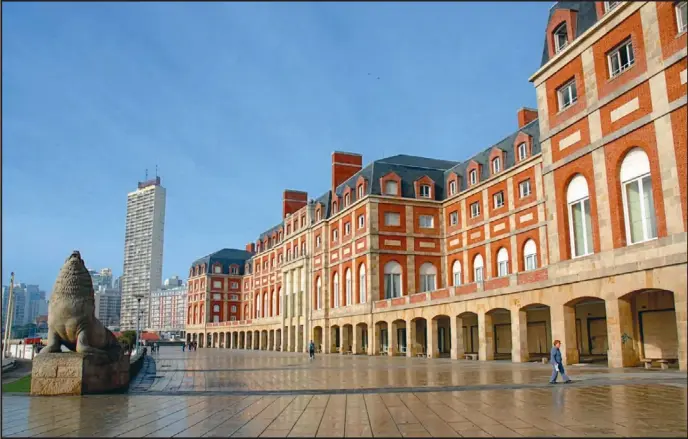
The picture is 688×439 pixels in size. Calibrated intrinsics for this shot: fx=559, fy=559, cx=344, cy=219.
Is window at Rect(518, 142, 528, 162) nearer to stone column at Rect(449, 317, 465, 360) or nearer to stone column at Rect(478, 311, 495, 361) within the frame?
stone column at Rect(449, 317, 465, 360)

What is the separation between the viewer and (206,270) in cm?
9988

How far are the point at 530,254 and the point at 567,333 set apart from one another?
14.6 meters

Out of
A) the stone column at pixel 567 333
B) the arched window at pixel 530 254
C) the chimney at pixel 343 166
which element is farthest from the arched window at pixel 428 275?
the stone column at pixel 567 333

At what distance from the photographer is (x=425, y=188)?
4834cm

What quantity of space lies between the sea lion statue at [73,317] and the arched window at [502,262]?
30.8 metres

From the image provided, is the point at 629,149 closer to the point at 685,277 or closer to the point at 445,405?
the point at 685,277

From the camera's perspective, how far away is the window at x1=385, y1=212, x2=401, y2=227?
4647 centimetres

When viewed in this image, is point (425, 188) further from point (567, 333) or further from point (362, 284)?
point (567, 333)

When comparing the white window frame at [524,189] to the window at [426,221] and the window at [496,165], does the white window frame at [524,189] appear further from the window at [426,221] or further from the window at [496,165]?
the window at [426,221]

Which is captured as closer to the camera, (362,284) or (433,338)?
(433,338)

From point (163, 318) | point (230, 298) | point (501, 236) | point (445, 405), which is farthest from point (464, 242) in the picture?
point (163, 318)

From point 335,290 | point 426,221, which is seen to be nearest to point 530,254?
point 426,221

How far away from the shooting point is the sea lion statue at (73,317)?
13.8m

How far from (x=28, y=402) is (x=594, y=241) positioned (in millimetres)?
19592
